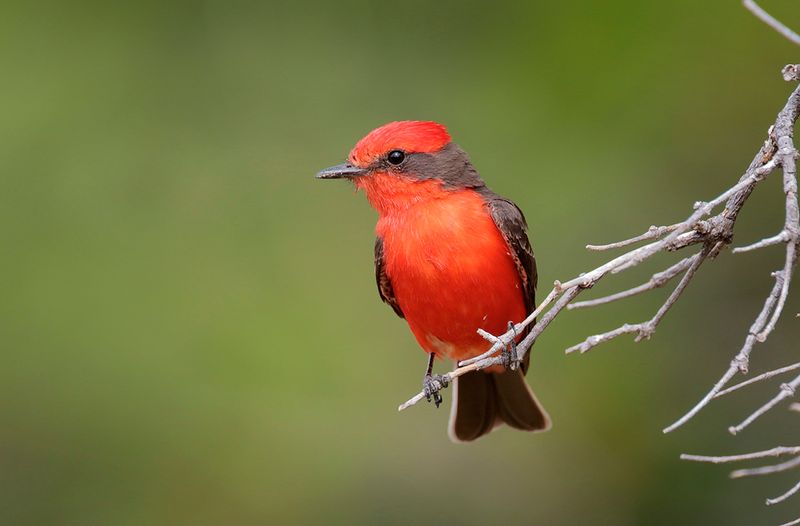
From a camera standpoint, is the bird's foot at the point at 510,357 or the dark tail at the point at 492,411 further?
the dark tail at the point at 492,411

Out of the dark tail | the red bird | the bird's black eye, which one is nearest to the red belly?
the red bird

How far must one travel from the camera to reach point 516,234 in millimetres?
5078

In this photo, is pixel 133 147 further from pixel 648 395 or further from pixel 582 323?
pixel 648 395

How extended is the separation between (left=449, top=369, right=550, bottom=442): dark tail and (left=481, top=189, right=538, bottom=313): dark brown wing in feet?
2.43

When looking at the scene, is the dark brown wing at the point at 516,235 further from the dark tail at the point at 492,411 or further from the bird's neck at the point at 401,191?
the dark tail at the point at 492,411

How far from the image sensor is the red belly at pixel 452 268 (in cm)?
498

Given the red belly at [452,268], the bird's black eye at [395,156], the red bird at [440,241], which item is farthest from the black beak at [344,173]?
the red belly at [452,268]

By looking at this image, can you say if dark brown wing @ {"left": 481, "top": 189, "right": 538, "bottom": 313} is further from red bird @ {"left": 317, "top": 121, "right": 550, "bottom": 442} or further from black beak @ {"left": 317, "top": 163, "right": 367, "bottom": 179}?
black beak @ {"left": 317, "top": 163, "right": 367, "bottom": 179}

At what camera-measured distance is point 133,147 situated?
6.68 metres

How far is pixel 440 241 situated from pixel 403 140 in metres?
0.52

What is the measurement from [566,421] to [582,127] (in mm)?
1567

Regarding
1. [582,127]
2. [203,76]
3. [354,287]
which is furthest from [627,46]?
[203,76]

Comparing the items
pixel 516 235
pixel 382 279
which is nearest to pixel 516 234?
pixel 516 235

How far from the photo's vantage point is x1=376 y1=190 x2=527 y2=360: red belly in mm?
4977
